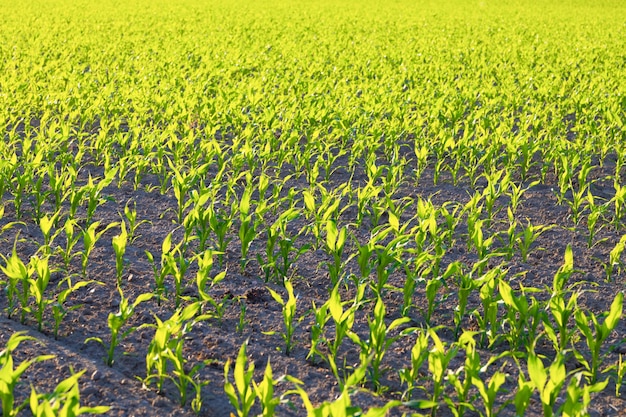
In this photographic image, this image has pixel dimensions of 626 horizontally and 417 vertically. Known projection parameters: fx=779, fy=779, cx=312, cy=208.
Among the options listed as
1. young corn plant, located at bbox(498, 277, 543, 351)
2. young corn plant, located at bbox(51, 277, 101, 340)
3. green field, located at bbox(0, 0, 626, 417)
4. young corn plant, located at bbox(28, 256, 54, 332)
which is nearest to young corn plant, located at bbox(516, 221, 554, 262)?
green field, located at bbox(0, 0, 626, 417)

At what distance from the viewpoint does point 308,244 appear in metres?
3.70

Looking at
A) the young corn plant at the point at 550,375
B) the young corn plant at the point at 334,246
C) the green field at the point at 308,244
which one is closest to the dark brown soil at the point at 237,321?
the green field at the point at 308,244

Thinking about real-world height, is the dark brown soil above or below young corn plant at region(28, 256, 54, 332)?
below

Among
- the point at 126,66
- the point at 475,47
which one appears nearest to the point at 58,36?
the point at 126,66

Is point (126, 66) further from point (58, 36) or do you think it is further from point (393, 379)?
point (393, 379)

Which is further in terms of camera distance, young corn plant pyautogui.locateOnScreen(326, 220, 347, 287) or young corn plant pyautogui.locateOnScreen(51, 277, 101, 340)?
young corn plant pyautogui.locateOnScreen(326, 220, 347, 287)

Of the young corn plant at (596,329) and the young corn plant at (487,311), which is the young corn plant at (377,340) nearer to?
the young corn plant at (487,311)

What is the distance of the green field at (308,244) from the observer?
9.11 ft

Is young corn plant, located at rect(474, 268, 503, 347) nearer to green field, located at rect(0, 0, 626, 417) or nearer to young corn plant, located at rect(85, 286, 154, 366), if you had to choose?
green field, located at rect(0, 0, 626, 417)

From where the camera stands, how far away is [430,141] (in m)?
6.22

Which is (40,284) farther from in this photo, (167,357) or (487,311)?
(487,311)

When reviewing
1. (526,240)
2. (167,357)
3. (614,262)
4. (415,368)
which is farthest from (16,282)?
(614,262)

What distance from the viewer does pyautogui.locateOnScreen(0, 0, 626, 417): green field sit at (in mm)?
2777

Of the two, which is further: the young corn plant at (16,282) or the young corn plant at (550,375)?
the young corn plant at (16,282)
